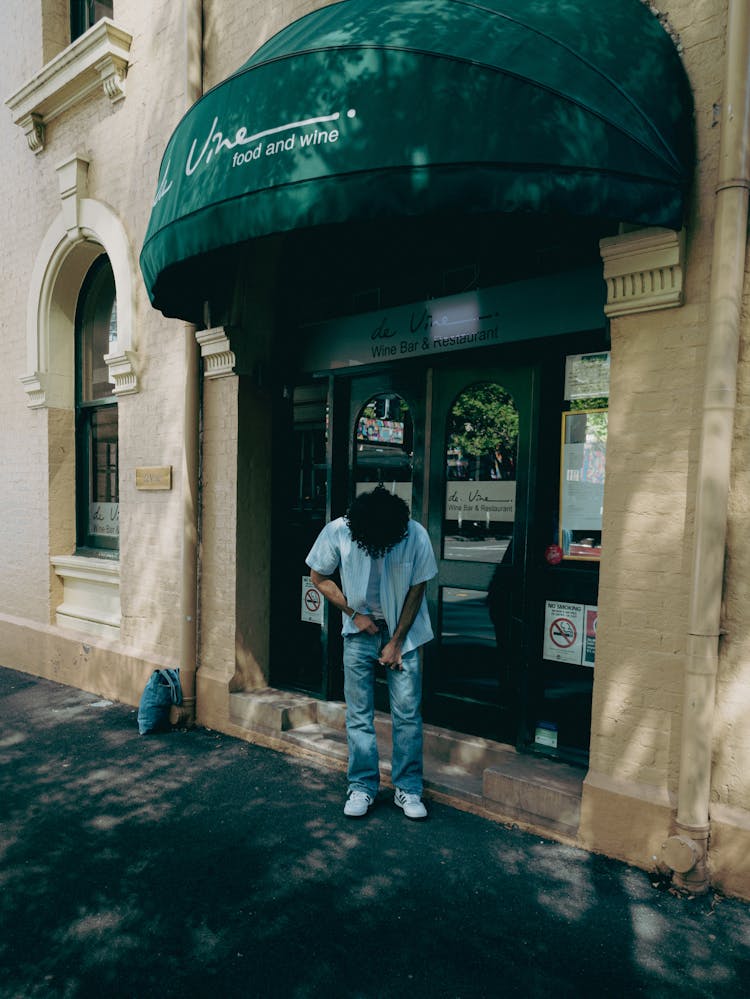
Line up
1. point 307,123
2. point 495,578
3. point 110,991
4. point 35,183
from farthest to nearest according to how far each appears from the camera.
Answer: point 35,183 → point 495,578 → point 307,123 → point 110,991

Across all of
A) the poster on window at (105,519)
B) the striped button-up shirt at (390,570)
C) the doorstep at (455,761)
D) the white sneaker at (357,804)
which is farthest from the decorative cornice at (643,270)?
the poster on window at (105,519)

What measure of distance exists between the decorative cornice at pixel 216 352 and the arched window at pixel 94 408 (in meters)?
2.17

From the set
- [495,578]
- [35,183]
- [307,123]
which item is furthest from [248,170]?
[35,183]

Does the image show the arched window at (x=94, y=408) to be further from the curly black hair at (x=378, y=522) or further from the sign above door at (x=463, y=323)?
the curly black hair at (x=378, y=522)

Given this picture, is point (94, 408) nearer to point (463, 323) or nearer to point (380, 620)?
point (463, 323)

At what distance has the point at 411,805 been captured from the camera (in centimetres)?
371

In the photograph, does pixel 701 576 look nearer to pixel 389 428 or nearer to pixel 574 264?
pixel 574 264

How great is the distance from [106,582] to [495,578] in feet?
13.0

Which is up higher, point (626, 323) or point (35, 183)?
point (35, 183)

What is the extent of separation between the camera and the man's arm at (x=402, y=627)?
12.1 feet

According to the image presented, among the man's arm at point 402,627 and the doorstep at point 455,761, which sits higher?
the man's arm at point 402,627

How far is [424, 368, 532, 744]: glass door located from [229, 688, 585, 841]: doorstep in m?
0.23

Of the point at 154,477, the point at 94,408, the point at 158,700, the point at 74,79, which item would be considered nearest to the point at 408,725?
the point at 158,700

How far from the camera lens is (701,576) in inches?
116
